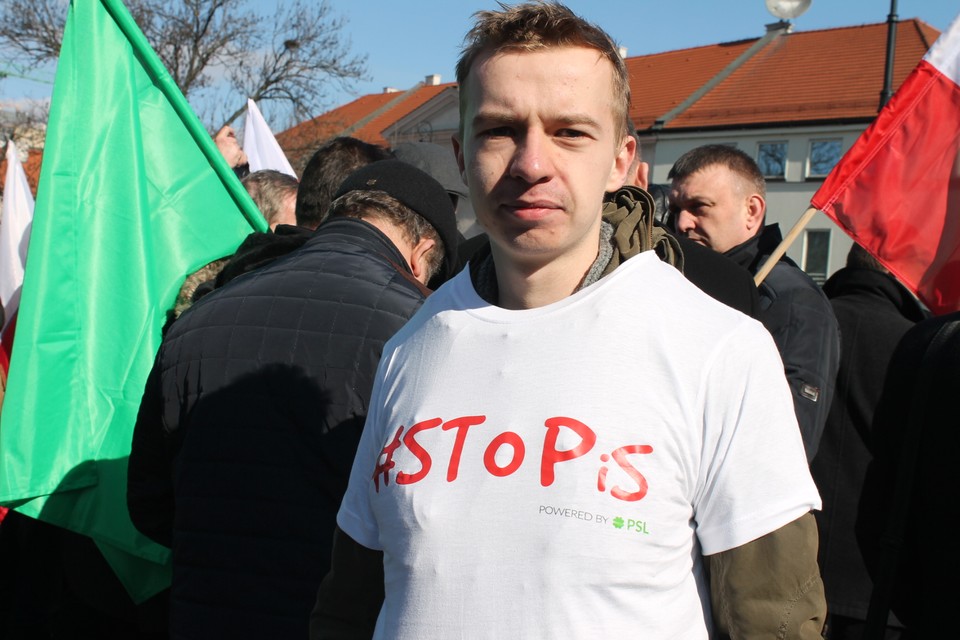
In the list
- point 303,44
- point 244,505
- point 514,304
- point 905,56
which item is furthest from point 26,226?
point 905,56

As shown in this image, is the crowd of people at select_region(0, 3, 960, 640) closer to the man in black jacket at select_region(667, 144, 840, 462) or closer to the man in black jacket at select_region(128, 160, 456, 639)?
the man in black jacket at select_region(128, 160, 456, 639)

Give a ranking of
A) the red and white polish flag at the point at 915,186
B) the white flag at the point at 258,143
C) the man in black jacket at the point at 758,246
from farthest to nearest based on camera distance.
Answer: the white flag at the point at 258,143 → the red and white polish flag at the point at 915,186 → the man in black jacket at the point at 758,246

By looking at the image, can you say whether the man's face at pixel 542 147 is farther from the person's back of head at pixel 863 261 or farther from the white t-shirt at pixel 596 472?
the person's back of head at pixel 863 261

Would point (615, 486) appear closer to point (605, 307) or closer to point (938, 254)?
A: point (605, 307)

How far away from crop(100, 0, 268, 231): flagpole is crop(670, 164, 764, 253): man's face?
1.71 m

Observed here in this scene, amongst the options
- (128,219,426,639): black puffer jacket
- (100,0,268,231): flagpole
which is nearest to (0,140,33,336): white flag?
(100,0,268,231): flagpole

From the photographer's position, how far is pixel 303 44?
2792 centimetres

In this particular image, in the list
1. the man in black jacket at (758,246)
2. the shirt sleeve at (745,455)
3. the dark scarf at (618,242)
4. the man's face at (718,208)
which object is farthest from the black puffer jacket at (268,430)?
the man's face at (718,208)

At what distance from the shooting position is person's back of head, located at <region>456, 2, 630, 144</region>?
149 centimetres

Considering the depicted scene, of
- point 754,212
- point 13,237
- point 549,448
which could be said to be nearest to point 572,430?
point 549,448

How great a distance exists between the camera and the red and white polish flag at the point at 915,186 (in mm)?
3738

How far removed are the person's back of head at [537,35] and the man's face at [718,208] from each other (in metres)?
2.44

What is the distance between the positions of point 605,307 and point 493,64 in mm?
407

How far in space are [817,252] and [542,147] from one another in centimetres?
3790
